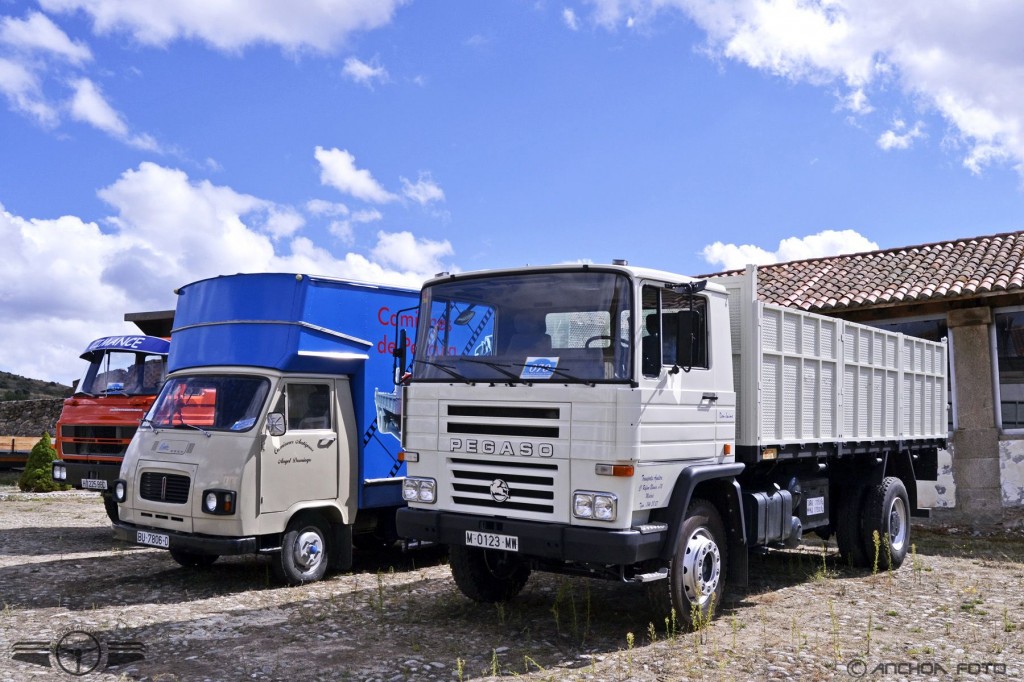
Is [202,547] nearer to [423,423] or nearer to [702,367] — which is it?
[423,423]

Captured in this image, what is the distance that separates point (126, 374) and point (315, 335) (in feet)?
18.2

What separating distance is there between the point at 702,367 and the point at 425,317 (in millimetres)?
2238

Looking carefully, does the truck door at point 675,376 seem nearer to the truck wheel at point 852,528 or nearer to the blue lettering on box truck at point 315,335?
the blue lettering on box truck at point 315,335

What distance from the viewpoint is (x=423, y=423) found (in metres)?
7.16

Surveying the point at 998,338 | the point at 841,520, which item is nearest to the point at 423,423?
the point at 841,520

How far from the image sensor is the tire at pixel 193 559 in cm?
983

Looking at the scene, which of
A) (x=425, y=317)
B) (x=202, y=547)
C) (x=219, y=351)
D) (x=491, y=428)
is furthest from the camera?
(x=219, y=351)

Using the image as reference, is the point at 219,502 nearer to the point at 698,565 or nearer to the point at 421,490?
the point at 421,490

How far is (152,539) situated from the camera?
28.7ft

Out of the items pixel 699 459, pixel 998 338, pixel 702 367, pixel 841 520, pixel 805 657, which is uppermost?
pixel 998 338

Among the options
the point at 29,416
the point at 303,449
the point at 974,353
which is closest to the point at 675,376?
the point at 303,449

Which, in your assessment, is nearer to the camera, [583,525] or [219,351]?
[583,525]

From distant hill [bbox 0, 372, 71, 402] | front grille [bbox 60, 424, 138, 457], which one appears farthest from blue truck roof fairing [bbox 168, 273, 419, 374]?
distant hill [bbox 0, 372, 71, 402]

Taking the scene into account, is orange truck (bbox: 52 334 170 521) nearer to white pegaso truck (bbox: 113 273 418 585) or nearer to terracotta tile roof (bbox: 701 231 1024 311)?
white pegaso truck (bbox: 113 273 418 585)
